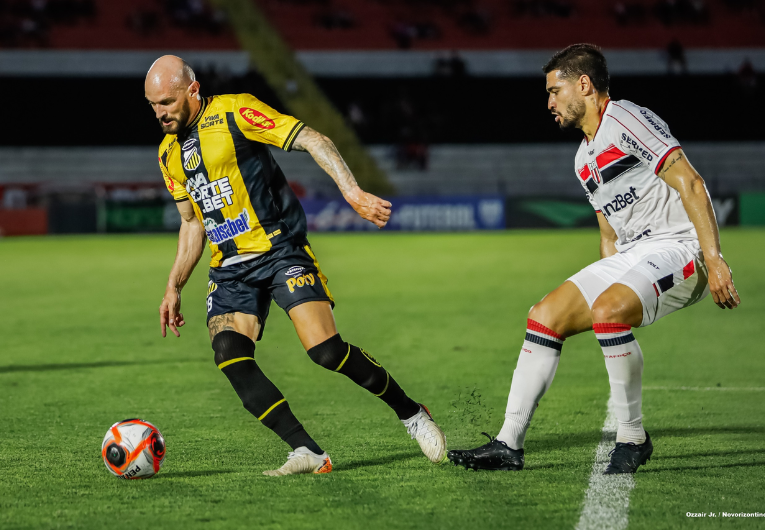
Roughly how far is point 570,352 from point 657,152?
169 inches

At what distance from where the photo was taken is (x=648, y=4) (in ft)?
115

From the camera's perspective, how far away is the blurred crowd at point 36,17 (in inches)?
1255

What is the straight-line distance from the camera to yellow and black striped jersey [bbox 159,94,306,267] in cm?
461

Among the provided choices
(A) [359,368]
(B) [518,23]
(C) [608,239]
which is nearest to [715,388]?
(C) [608,239]

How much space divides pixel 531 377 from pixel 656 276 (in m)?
0.72

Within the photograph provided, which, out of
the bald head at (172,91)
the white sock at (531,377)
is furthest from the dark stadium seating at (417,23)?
the white sock at (531,377)

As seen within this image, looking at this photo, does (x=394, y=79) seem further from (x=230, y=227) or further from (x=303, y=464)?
(x=303, y=464)

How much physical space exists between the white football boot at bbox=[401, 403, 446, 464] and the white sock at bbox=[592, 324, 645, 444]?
827 millimetres

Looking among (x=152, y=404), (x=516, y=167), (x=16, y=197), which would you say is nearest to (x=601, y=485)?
(x=152, y=404)

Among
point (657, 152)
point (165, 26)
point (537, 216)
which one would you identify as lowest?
point (537, 216)

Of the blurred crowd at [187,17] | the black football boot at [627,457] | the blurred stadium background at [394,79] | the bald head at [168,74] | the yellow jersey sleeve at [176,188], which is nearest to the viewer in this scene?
the black football boot at [627,457]

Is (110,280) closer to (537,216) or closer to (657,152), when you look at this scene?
(657,152)

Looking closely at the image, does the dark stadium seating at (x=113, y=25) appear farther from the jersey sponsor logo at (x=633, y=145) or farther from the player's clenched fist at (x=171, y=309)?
the jersey sponsor logo at (x=633, y=145)

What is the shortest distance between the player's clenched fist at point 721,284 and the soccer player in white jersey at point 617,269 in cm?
17
